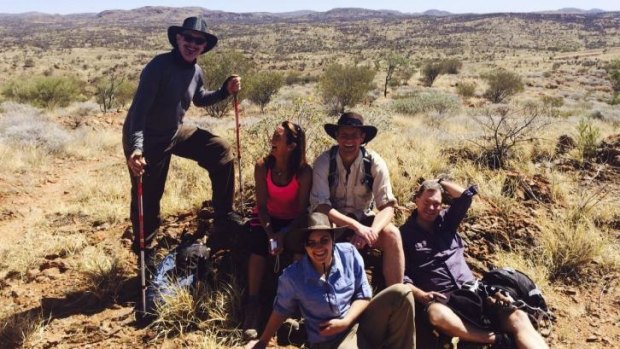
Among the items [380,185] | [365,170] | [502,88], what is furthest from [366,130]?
[502,88]

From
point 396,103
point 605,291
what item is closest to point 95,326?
point 605,291

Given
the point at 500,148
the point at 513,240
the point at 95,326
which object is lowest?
the point at 95,326

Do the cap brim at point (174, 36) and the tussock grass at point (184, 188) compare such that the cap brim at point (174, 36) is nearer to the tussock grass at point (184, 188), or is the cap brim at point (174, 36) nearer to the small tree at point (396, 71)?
the tussock grass at point (184, 188)

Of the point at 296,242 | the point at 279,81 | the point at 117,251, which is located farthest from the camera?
the point at 279,81

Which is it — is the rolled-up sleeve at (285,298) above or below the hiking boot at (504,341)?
above

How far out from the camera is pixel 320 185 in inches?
156

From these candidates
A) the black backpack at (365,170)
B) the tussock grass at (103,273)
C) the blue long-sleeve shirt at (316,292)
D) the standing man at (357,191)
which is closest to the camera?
the blue long-sleeve shirt at (316,292)

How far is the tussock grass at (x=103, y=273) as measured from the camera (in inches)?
177

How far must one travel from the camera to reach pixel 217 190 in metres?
4.84

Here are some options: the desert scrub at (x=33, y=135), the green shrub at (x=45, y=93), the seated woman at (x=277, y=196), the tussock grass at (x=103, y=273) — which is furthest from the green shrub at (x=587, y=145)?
the green shrub at (x=45, y=93)

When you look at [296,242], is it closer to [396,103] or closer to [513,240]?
[513,240]

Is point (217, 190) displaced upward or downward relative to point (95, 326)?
upward

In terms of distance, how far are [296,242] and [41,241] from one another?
11.9ft

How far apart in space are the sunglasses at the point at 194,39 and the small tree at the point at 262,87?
14.5 m
